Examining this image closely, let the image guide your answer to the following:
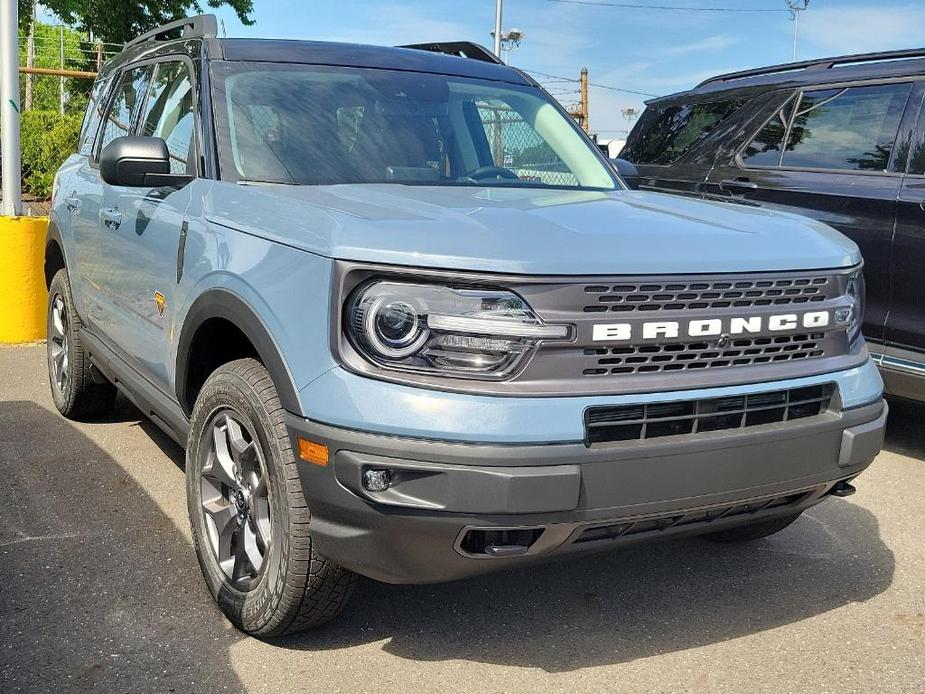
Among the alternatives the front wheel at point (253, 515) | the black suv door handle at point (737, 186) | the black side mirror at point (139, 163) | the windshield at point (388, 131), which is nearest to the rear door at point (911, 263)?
the black suv door handle at point (737, 186)

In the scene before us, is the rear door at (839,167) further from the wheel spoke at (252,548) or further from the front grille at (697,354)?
the wheel spoke at (252,548)

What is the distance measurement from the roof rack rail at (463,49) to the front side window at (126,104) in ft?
4.14

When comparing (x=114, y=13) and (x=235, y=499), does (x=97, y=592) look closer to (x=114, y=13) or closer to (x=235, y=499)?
(x=235, y=499)

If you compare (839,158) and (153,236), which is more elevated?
(839,158)

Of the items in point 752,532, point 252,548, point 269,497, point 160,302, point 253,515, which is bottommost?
point 752,532

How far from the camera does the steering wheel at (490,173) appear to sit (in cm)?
371

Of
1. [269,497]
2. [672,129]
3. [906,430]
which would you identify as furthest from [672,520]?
[672,129]

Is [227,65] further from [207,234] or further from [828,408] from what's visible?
[828,408]

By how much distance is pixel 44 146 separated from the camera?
1720 centimetres

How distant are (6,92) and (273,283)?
Result: 5988 mm

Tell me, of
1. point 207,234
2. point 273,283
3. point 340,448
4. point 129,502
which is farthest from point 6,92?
point 340,448

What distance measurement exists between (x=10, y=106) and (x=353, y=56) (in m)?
4.80

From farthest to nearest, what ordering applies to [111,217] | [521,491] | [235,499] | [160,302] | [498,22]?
[498,22] < [111,217] < [160,302] < [235,499] < [521,491]

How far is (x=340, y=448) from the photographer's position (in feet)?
7.93
